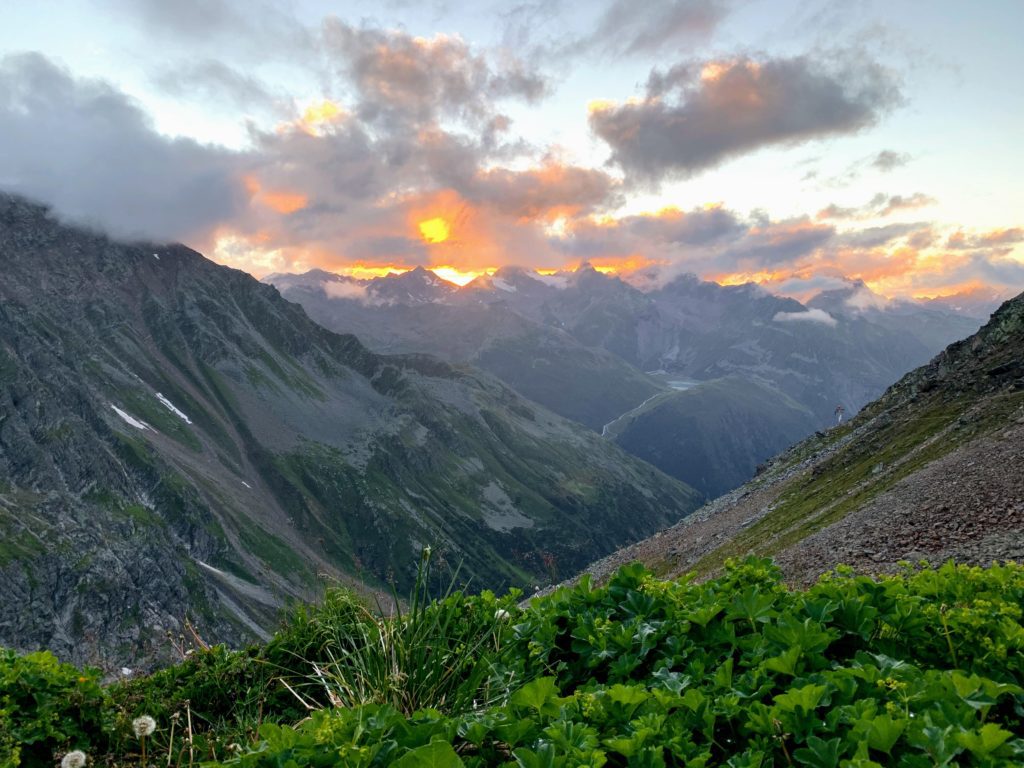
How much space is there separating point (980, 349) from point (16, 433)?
24220 cm

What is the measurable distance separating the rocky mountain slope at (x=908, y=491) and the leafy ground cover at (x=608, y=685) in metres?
7.01

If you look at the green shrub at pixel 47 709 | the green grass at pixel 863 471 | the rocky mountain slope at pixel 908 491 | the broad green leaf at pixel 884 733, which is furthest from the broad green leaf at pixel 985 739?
the green grass at pixel 863 471

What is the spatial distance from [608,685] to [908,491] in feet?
138

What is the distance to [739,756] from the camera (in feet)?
12.1

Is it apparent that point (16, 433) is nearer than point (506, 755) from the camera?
No

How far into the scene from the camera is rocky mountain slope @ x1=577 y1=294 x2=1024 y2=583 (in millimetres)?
28547

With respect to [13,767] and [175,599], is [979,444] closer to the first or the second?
[13,767]

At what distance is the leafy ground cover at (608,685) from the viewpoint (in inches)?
148

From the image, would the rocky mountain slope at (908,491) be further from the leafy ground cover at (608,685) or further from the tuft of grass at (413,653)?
the tuft of grass at (413,653)

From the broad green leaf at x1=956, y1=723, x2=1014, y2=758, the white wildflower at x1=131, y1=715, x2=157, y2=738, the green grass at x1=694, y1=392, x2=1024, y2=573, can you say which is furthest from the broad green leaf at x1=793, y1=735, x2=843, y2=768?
the green grass at x1=694, y1=392, x2=1024, y2=573

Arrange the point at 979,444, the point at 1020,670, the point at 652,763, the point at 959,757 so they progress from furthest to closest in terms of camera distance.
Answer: the point at 979,444
the point at 1020,670
the point at 652,763
the point at 959,757

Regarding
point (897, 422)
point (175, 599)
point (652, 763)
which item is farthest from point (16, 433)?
point (652, 763)

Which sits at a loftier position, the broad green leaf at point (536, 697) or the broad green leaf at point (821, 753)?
the broad green leaf at point (536, 697)

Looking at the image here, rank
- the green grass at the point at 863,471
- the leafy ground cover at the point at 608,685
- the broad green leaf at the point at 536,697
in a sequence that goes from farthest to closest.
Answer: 1. the green grass at the point at 863,471
2. the broad green leaf at the point at 536,697
3. the leafy ground cover at the point at 608,685
